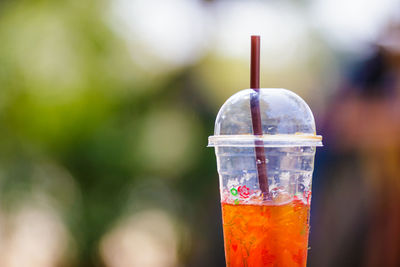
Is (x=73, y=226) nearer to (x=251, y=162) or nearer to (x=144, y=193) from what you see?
(x=144, y=193)

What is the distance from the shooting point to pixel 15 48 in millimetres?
4871

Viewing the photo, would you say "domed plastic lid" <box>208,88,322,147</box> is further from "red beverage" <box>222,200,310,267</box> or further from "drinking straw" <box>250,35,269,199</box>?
"red beverage" <box>222,200,310,267</box>

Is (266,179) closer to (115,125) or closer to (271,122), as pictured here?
(271,122)

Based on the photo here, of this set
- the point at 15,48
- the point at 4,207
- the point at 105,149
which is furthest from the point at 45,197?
the point at 15,48

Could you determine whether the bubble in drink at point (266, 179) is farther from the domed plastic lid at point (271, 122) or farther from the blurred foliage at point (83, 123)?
the blurred foliage at point (83, 123)

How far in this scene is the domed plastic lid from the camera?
43.3 inches

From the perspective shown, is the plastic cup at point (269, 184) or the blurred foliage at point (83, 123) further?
the blurred foliage at point (83, 123)

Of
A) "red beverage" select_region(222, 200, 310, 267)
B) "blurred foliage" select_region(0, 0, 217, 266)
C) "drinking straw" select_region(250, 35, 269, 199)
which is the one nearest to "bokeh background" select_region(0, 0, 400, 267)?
"blurred foliage" select_region(0, 0, 217, 266)

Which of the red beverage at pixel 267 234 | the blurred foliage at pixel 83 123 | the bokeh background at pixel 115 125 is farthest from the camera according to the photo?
the blurred foliage at pixel 83 123

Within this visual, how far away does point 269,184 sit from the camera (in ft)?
3.59

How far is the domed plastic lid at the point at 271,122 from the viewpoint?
1.10m

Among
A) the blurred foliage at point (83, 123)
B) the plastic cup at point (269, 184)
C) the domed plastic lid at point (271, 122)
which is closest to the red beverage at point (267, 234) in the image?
the plastic cup at point (269, 184)

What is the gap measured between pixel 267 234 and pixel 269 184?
0.38 ft

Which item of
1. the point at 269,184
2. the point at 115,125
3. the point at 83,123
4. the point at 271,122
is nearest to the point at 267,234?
the point at 269,184
